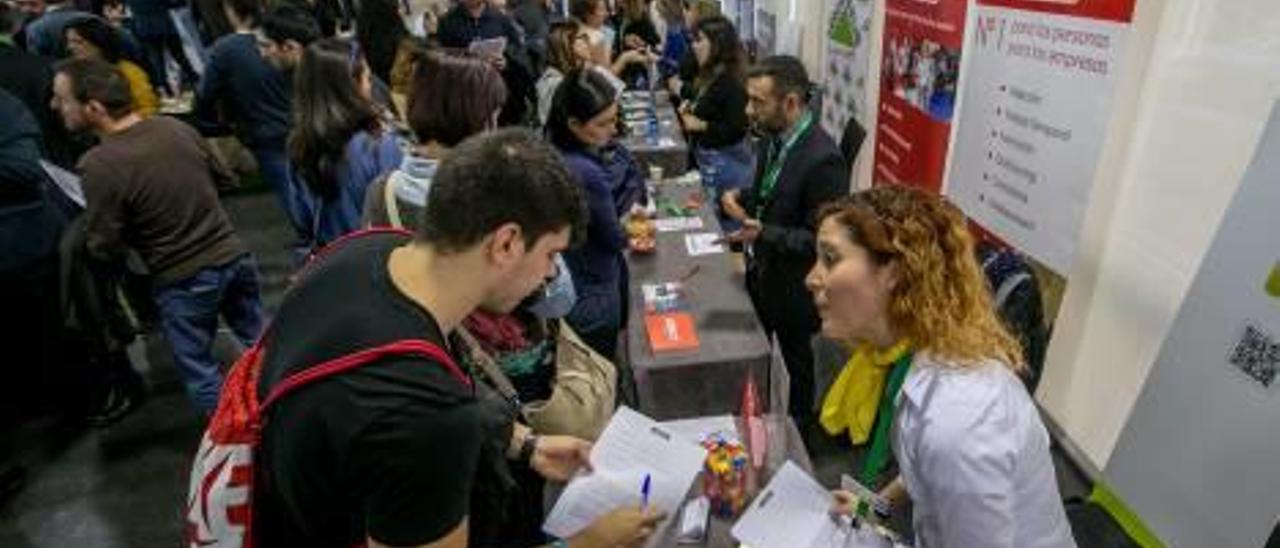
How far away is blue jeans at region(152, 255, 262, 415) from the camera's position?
9.61ft

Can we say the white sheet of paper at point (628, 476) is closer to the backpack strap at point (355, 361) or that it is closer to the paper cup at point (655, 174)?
the backpack strap at point (355, 361)

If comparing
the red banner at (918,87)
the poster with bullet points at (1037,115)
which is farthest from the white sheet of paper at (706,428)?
the red banner at (918,87)

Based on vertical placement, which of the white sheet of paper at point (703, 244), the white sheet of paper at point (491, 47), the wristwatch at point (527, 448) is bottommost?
the white sheet of paper at point (703, 244)

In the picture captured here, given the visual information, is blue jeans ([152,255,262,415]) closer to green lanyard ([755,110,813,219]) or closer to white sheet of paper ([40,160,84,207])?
white sheet of paper ([40,160,84,207])

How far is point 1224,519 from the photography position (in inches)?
83.4

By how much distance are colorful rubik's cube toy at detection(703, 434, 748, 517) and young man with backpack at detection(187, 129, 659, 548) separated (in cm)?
56

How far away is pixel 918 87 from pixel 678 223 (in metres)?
1.33

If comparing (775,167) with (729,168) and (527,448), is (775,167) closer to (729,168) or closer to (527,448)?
(527,448)

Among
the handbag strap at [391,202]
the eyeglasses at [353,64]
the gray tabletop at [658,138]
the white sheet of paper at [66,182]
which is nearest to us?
the handbag strap at [391,202]

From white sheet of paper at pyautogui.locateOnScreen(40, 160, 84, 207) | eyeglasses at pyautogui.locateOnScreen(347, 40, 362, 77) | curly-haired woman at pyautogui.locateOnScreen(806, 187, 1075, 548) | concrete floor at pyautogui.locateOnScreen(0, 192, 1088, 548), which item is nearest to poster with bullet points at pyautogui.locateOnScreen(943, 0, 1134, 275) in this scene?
concrete floor at pyautogui.locateOnScreen(0, 192, 1088, 548)

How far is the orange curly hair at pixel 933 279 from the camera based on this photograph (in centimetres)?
146

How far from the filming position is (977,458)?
1332 mm

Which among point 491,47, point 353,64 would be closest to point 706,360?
point 353,64

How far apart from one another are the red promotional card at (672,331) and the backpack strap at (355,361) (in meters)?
1.46
